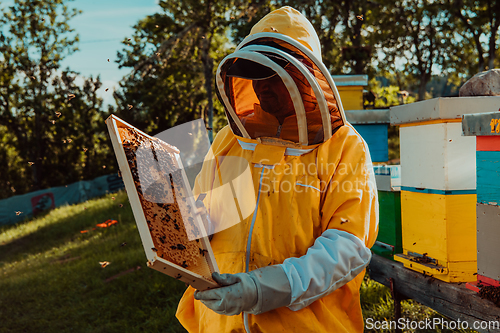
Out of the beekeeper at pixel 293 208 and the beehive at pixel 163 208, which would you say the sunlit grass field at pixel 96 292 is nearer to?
the beehive at pixel 163 208

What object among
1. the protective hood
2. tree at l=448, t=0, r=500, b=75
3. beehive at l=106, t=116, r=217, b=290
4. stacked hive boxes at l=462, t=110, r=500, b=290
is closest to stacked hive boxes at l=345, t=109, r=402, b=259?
stacked hive boxes at l=462, t=110, r=500, b=290

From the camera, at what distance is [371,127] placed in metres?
3.71

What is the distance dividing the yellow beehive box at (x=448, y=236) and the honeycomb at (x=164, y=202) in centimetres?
168

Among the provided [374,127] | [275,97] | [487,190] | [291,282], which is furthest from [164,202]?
[374,127]

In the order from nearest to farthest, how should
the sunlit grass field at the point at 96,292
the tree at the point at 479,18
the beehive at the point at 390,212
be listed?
the beehive at the point at 390,212 < the sunlit grass field at the point at 96,292 < the tree at the point at 479,18

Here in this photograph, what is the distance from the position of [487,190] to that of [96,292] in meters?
5.52

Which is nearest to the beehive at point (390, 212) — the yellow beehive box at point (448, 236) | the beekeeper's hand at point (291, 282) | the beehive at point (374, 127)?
the yellow beehive box at point (448, 236)

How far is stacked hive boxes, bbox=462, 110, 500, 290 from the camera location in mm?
1828

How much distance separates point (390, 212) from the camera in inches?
113

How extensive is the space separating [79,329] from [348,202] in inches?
179

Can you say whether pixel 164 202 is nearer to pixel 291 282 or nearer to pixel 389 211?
pixel 291 282

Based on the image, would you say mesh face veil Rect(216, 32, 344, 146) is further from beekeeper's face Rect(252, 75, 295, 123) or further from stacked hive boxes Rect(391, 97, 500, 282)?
stacked hive boxes Rect(391, 97, 500, 282)

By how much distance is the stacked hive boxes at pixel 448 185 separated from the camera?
2.24 metres

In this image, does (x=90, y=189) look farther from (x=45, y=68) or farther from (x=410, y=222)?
(x=410, y=222)
